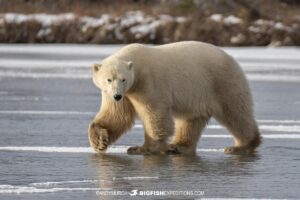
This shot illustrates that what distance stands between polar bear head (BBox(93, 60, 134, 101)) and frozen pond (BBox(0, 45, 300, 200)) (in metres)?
0.63

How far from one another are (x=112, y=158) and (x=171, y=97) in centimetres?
88

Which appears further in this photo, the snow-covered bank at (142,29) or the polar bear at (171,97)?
the snow-covered bank at (142,29)

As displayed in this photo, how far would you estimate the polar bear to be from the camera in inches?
395

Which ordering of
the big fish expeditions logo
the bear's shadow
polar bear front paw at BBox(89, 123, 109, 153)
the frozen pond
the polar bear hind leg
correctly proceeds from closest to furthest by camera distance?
the big fish expeditions logo, the frozen pond, the bear's shadow, polar bear front paw at BBox(89, 123, 109, 153), the polar bear hind leg

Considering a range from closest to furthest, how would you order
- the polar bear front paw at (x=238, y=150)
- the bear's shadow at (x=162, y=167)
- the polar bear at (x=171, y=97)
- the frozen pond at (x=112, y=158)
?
1. the frozen pond at (x=112, y=158)
2. the bear's shadow at (x=162, y=167)
3. the polar bear at (x=171, y=97)
4. the polar bear front paw at (x=238, y=150)

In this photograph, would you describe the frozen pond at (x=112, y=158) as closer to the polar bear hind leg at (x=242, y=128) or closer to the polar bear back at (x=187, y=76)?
the polar bear hind leg at (x=242, y=128)

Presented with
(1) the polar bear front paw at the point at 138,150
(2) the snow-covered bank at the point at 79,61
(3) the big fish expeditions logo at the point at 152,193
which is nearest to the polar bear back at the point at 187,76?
(1) the polar bear front paw at the point at 138,150

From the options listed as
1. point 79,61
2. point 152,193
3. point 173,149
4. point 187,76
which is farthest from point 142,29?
point 152,193

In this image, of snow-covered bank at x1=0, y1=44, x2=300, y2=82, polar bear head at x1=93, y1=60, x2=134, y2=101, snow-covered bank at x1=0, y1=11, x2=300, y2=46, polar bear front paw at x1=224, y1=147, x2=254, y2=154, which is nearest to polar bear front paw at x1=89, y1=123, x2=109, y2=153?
polar bear head at x1=93, y1=60, x2=134, y2=101

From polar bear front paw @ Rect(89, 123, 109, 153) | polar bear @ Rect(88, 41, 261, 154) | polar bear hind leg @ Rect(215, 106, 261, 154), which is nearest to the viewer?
polar bear @ Rect(88, 41, 261, 154)

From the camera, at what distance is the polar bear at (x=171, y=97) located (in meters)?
10.0

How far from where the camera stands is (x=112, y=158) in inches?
388

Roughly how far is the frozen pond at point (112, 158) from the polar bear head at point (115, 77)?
24.8 inches

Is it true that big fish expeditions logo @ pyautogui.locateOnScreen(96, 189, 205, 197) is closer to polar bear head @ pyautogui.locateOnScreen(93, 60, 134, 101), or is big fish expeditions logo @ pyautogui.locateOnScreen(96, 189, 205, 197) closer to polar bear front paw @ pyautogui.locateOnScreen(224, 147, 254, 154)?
polar bear head @ pyautogui.locateOnScreen(93, 60, 134, 101)
